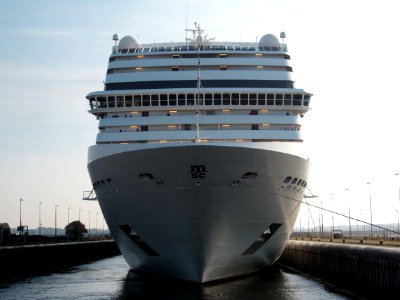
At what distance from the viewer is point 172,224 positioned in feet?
89.5

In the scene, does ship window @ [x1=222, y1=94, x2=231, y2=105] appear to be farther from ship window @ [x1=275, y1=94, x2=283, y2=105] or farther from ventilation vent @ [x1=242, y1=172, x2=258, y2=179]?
ventilation vent @ [x1=242, y1=172, x2=258, y2=179]

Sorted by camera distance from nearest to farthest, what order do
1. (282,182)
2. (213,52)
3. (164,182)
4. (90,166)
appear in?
1. (164,182)
2. (282,182)
3. (90,166)
4. (213,52)

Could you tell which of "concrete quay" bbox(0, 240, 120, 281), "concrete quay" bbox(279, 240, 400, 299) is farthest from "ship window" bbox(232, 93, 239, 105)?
"concrete quay" bbox(0, 240, 120, 281)

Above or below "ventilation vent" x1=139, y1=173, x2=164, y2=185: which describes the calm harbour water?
below

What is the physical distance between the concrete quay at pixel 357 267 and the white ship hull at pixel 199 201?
3.77m

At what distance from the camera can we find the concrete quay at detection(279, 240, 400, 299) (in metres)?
23.8

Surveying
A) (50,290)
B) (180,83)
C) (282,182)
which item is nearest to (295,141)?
(282,182)

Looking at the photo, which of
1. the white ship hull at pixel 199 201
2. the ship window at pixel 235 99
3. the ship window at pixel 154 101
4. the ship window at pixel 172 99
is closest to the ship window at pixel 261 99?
the ship window at pixel 235 99

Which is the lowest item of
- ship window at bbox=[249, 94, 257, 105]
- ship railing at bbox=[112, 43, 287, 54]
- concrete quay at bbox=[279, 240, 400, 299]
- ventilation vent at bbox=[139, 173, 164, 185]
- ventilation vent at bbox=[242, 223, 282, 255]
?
concrete quay at bbox=[279, 240, 400, 299]

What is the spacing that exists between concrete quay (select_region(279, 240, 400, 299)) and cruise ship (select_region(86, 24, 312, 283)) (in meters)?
2.89

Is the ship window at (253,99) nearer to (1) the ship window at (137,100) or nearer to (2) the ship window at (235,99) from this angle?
(2) the ship window at (235,99)

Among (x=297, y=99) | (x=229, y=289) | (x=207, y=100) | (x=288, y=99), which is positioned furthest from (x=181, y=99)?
(x=229, y=289)

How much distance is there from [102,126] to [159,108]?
118 inches

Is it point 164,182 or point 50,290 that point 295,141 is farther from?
point 50,290
